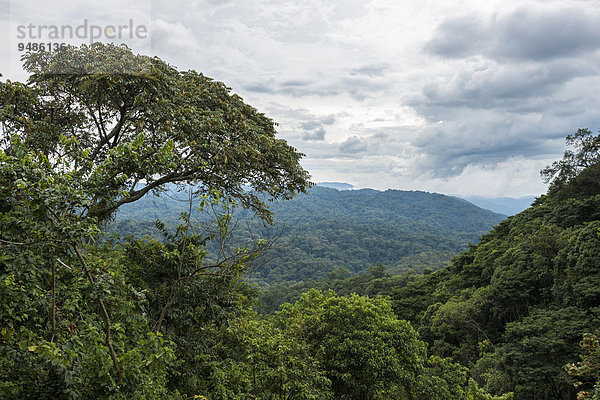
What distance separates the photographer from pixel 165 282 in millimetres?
5988

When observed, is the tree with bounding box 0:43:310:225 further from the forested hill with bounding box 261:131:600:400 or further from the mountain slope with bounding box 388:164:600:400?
the mountain slope with bounding box 388:164:600:400

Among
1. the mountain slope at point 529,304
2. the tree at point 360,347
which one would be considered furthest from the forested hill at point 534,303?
the tree at point 360,347

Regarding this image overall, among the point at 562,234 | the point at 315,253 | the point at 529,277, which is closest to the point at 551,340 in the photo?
the point at 529,277

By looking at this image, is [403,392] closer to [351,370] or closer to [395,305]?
[351,370]

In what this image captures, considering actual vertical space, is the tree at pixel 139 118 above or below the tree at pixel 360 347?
above

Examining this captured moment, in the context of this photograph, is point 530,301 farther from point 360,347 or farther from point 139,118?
point 139,118

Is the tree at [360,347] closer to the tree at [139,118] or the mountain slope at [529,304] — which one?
the tree at [139,118]

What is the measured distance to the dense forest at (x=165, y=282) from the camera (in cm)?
297

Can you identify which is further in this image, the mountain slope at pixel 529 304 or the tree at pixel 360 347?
the mountain slope at pixel 529 304

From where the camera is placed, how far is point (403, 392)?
10062mm

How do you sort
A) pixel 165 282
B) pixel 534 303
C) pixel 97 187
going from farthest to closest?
pixel 534 303, pixel 165 282, pixel 97 187

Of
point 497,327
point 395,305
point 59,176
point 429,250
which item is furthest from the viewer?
point 429,250

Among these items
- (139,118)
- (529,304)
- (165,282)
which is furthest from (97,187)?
(529,304)

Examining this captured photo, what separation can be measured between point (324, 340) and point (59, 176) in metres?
9.13
